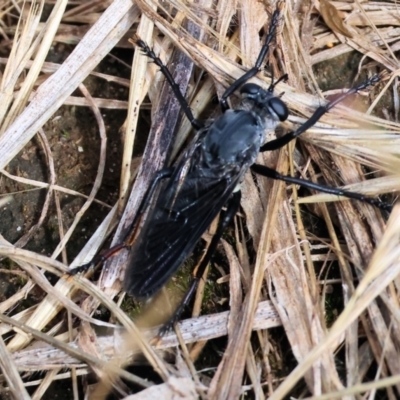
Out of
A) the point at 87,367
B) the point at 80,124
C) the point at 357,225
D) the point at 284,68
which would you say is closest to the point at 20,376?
the point at 87,367

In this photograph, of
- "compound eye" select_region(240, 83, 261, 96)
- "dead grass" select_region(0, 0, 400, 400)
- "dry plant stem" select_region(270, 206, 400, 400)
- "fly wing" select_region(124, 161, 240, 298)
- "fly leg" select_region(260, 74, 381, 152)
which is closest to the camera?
"dry plant stem" select_region(270, 206, 400, 400)

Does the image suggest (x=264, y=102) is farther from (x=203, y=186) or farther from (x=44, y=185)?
(x=44, y=185)

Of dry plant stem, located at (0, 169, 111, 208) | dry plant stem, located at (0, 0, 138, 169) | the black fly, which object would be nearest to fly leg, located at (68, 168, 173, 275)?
the black fly

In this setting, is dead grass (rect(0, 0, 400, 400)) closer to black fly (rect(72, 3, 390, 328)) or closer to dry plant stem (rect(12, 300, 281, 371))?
dry plant stem (rect(12, 300, 281, 371))

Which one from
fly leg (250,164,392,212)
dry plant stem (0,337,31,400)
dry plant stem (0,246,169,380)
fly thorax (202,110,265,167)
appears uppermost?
fly thorax (202,110,265,167)

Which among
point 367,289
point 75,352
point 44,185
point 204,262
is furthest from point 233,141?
point 75,352

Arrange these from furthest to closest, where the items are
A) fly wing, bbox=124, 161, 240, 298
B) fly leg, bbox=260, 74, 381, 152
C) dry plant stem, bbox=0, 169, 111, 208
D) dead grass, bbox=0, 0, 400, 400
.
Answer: dry plant stem, bbox=0, 169, 111, 208 < fly leg, bbox=260, 74, 381, 152 < fly wing, bbox=124, 161, 240, 298 < dead grass, bbox=0, 0, 400, 400

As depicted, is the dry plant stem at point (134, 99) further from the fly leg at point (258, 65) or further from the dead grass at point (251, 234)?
the fly leg at point (258, 65)

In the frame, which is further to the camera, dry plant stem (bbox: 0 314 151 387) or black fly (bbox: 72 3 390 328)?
black fly (bbox: 72 3 390 328)

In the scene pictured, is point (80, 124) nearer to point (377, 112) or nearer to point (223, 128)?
point (223, 128)
